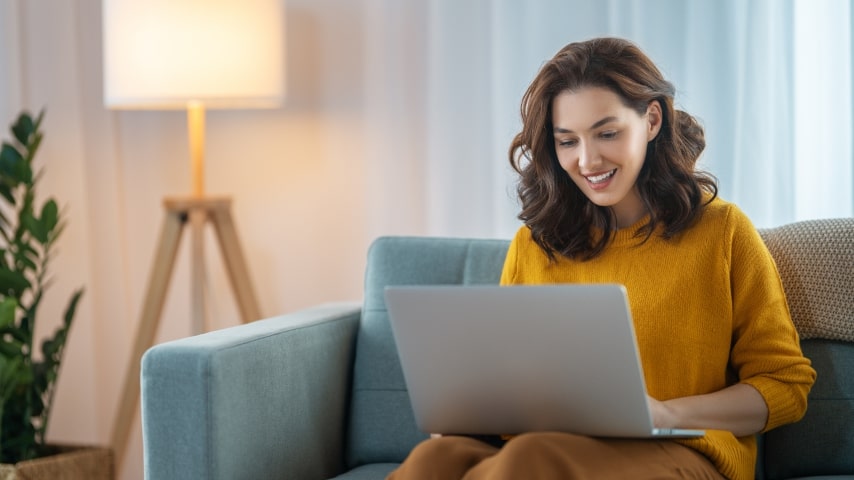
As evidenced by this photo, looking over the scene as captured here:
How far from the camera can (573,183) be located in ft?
5.98

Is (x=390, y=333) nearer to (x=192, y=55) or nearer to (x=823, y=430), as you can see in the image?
(x=823, y=430)

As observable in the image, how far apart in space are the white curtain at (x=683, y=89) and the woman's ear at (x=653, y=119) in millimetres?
372

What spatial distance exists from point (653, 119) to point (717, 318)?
34 centimetres

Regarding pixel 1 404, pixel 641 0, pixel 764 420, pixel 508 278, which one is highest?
A: pixel 641 0

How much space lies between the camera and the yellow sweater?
5.29 feet

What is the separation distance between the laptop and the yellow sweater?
25cm

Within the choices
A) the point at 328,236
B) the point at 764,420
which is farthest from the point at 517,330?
the point at 328,236

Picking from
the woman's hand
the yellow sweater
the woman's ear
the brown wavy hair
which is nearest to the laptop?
the woman's hand

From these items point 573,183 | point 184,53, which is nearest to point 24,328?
point 184,53

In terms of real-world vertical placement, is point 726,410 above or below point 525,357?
below

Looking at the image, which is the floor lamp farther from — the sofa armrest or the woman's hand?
the woman's hand

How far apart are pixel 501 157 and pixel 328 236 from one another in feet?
1.91

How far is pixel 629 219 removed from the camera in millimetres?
1765

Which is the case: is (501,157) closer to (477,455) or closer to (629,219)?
(629,219)
